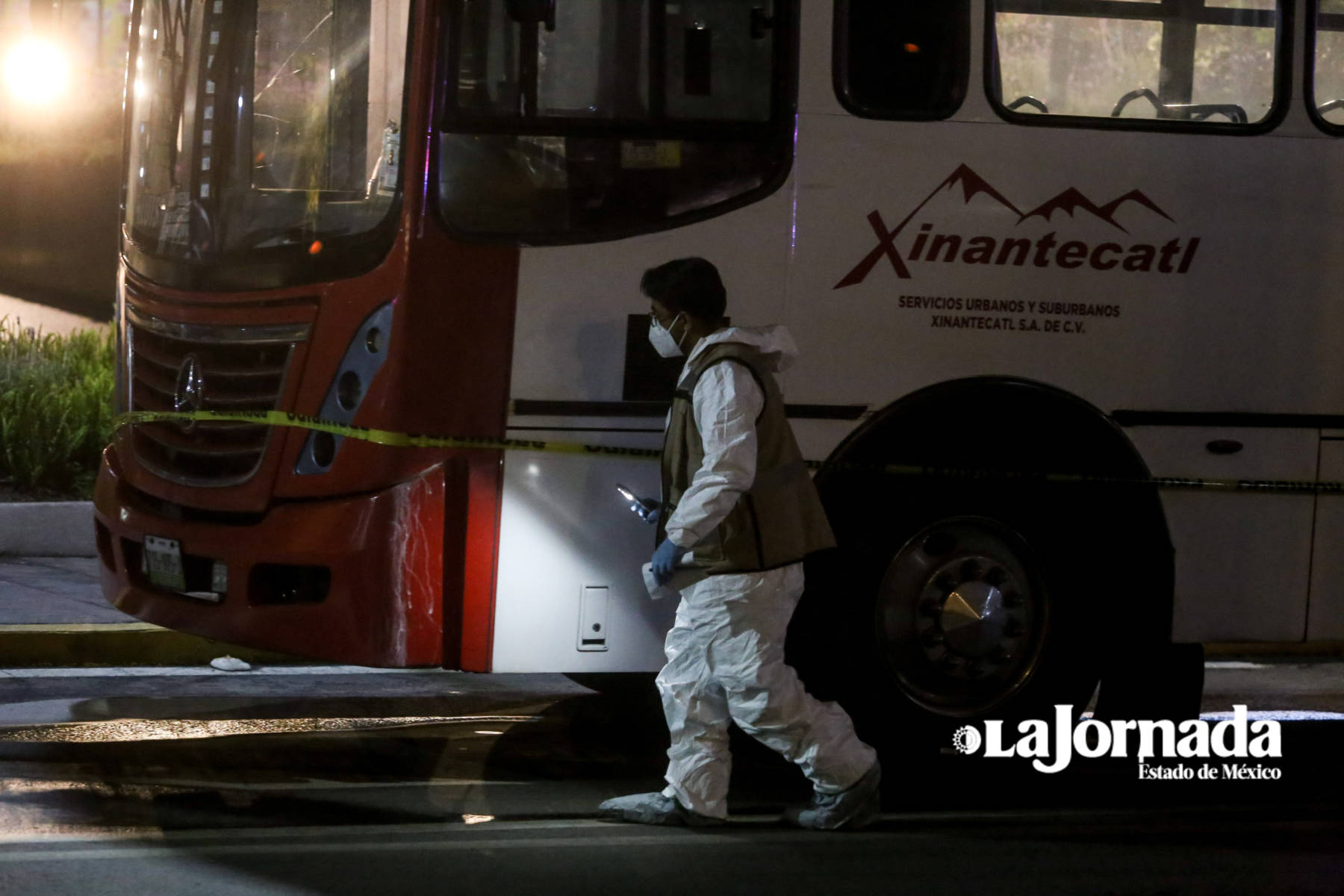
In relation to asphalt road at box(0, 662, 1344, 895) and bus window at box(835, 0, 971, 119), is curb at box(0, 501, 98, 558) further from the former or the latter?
bus window at box(835, 0, 971, 119)

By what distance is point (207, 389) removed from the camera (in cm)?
615

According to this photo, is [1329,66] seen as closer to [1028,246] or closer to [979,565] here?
[1028,246]

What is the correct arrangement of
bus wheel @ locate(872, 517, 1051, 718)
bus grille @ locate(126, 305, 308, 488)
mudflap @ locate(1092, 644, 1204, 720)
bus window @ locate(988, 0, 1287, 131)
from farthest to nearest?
mudflap @ locate(1092, 644, 1204, 720), bus wheel @ locate(872, 517, 1051, 718), bus window @ locate(988, 0, 1287, 131), bus grille @ locate(126, 305, 308, 488)

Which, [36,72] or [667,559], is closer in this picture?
[667,559]

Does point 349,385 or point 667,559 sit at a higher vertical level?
point 349,385

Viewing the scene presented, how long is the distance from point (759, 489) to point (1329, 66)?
2.73 meters

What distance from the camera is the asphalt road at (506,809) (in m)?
5.17

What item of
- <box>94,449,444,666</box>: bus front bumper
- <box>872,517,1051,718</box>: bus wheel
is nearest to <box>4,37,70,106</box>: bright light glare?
<box>94,449,444,666</box>: bus front bumper

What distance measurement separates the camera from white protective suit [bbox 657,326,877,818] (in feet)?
17.0

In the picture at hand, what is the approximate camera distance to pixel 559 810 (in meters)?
5.82

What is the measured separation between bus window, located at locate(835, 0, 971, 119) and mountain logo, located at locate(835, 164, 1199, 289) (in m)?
0.27

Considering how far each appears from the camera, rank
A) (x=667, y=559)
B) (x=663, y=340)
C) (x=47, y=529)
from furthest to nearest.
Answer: (x=47, y=529), (x=663, y=340), (x=667, y=559)

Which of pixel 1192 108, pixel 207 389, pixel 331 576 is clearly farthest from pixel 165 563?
pixel 1192 108

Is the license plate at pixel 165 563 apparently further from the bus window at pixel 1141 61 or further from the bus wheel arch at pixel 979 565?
the bus window at pixel 1141 61
